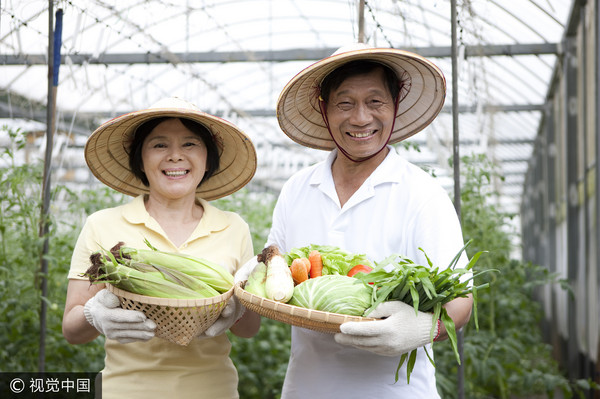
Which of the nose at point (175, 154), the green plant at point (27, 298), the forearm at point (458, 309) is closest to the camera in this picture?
Answer: the forearm at point (458, 309)

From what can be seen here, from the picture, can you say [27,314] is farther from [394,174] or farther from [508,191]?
[508,191]

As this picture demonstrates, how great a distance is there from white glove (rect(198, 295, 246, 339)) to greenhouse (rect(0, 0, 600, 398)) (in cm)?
79

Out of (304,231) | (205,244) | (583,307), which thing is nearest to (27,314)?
(205,244)

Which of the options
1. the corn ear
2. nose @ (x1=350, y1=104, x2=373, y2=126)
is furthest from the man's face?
the corn ear

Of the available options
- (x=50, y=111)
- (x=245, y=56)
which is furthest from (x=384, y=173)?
(x=245, y=56)

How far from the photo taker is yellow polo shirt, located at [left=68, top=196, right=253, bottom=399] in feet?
7.11

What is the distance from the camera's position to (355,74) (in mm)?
2223

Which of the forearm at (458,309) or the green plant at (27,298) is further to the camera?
the green plant at (27,298)

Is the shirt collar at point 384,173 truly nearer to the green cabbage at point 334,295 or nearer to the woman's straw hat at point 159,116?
the woman's straw hat at point 159,116

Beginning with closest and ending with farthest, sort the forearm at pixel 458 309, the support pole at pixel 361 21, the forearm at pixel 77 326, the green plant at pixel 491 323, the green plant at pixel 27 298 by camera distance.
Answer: the forearm at pixel 458 309
the forearm at pixel 77 326
the support pole at pixel 361 21
the green plant at pixel 27 298
the green plant at pixel 491 323

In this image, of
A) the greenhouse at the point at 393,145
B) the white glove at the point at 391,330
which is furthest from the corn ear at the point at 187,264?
the greenhouse at the point at 393,145

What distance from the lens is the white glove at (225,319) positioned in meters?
2.05

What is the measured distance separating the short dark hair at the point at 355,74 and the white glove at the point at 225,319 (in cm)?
82

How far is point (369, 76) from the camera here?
223 cm
